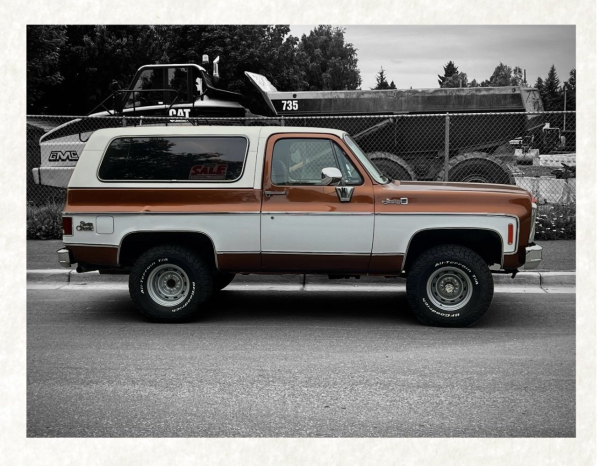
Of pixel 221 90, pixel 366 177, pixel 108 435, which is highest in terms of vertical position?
pixel 221 90

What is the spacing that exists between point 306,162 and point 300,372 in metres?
2.49

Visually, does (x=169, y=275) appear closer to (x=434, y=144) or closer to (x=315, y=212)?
(x=315, y=212)

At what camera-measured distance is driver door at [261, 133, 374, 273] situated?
7.31 metres

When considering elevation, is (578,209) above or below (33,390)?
above

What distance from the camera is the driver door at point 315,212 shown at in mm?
7312

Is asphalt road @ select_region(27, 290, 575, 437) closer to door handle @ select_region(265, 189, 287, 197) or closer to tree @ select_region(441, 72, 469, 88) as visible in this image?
door handle @ select_region(265, 189, 287, 197)

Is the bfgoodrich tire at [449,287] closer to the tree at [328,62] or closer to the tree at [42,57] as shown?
the tree at [42,57]

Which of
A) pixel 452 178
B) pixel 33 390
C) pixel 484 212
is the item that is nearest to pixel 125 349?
pixel 33 390

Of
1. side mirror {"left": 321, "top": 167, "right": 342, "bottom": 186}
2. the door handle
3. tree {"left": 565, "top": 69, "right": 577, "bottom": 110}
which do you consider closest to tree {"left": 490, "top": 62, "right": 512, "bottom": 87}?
tree {"left": 565, "top": 69, "right": 577, "bottom": 110}

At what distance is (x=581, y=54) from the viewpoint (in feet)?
18.8

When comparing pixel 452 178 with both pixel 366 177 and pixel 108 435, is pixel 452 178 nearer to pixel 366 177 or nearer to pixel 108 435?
pixel 366 177

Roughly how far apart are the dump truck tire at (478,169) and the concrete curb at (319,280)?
439 cm

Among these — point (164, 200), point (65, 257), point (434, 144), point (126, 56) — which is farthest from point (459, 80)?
point (65, 257)

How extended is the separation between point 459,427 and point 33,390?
116 inches
